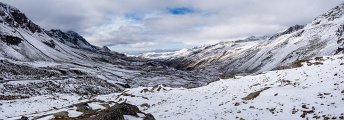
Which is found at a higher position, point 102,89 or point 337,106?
point 337,106

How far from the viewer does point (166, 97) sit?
218 feet

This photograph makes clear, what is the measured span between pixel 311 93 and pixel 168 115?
15906mm

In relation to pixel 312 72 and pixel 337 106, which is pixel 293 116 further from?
pixel 312 72

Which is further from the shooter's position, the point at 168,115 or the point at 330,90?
the point at 168,115

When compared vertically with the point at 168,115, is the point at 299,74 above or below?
above

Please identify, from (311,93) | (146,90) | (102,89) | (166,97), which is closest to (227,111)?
(311,93)

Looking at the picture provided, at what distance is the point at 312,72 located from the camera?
41469mm

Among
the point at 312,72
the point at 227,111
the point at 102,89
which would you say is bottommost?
the point at 102,89

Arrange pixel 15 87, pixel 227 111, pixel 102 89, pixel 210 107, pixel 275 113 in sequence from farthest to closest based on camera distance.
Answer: pixel 102 89 → pixel 15 87 → pixel 210 107 → pixel 227 111 → pixel 275 113

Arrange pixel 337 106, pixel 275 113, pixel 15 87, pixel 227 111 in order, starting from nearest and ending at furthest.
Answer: pixel 337 106, pixel 275 113, pixel 227 111, pixel 15 87

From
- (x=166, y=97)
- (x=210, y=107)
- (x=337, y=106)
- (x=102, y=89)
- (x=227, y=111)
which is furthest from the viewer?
(x=102, y=89)

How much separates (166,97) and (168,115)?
24.7 meters

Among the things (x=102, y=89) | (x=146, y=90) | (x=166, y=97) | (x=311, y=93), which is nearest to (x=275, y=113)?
(x=311, y=93)

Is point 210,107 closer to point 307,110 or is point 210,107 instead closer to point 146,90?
point 307,110
